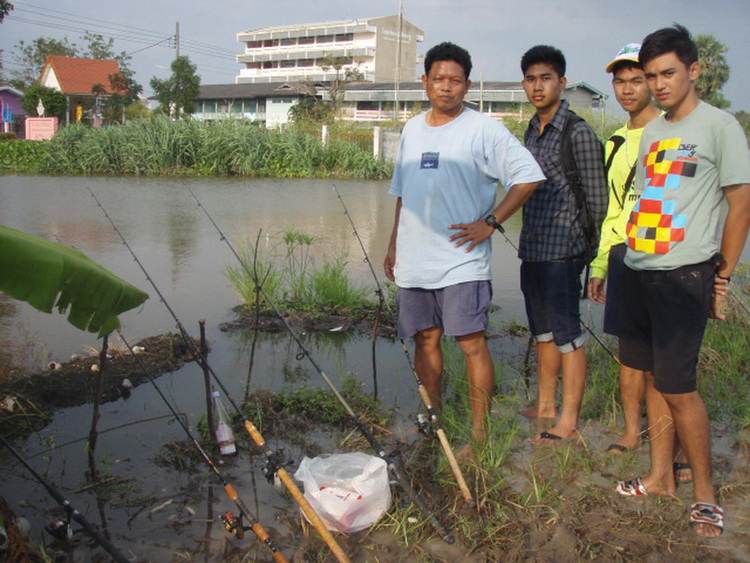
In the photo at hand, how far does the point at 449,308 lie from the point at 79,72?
4915cm

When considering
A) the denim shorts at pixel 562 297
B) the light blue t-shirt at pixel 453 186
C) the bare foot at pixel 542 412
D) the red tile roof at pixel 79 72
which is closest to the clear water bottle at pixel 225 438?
the light blue t-shirt at pixel 453 186

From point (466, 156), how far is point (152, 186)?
13687mm

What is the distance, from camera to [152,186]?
15.7 m

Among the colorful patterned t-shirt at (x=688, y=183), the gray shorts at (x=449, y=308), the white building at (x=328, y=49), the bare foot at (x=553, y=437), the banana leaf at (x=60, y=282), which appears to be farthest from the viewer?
the white building at (x=328, y=49)

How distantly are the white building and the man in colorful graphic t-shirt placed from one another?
215ft

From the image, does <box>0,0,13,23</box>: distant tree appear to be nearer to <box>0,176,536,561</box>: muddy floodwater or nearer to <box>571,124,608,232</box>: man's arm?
<box>0,176,536,561</box>: muddy floodwater

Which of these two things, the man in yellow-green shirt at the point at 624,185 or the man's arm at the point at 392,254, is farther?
the man's arm at the point at 392,254

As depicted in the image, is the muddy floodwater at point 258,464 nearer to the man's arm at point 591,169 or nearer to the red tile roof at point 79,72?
the man's arm at point 591,169

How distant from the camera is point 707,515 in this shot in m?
2.65

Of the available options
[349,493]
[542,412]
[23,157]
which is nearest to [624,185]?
[542,412]

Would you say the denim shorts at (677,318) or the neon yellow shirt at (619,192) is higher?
the neon yellow shirt at (619,192)

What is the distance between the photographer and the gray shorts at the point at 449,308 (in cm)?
316

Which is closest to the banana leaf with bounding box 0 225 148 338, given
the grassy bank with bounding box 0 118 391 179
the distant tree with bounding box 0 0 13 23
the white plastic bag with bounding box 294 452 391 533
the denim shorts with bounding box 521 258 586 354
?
the white plastic bag with bounding box 294 452 391 533

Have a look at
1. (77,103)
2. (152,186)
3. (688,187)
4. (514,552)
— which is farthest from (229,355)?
(77,103)
